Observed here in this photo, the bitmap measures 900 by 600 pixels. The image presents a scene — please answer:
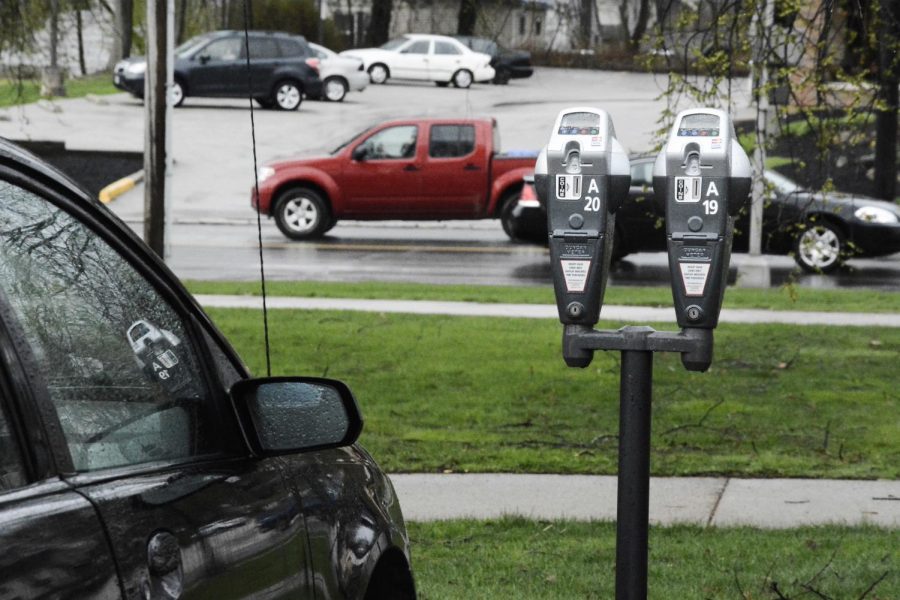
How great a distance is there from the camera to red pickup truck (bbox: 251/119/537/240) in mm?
21453

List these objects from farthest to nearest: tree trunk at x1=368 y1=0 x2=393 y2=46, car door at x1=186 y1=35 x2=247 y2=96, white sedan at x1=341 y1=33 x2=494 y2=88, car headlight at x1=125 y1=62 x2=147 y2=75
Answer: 1. white sedan at x1=341 y1=33 x2=494 y2=88
2. car headlight at x1=125 y1=62 x2=147 y2=75
3. car door at x1=186 y1=35 x2=247 y2=96
4. tree trunk at x1=368 y1=0 x2=393 y2=46

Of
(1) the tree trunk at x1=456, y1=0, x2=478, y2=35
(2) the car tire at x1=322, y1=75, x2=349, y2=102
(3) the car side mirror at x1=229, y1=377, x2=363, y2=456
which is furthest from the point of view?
(2) the car tire at x1=322, y1=75, x2=349, y2=102

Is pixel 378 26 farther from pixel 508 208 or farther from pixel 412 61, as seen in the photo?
pixel 508 208

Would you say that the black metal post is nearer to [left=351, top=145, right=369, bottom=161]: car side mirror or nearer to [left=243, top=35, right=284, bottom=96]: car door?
[left=351, top=145, right=369, bottom=161]: car side mirror

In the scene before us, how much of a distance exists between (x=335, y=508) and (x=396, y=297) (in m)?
11.5

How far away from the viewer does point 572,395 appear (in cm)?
926

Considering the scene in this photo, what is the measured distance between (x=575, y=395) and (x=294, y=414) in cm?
661

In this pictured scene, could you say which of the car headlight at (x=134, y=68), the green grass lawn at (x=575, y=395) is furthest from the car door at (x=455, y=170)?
the car headlight at (x=134, y=68)

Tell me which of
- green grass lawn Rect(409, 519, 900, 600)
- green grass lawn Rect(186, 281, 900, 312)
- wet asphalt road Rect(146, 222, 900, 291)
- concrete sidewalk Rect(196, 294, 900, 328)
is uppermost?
green grass lawn Rect(409, 519, 900, 600)

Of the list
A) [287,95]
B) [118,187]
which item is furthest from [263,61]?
[118,187]

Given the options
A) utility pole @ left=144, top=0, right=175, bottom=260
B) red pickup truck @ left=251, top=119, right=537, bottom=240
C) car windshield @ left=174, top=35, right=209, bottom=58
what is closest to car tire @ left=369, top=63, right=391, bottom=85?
car windshield @ left=174, top=35, right=209, bottom=58

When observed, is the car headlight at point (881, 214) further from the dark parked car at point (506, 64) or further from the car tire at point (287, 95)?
the car tire at point (287, 95)

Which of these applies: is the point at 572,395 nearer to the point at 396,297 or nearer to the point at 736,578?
the point at 736,578

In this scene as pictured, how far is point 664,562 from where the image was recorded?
221 inches
